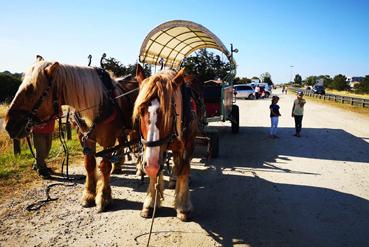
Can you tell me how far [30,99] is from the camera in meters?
3.54

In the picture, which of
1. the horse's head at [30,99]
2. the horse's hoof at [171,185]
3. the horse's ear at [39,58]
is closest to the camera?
the horse's head at [30,99]

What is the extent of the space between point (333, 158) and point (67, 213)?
6424mm

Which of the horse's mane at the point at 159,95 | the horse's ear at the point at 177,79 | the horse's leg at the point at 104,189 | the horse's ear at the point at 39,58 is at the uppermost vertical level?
the horse's ear at the point at 39,58

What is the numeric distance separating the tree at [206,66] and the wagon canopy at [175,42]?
1.21ft

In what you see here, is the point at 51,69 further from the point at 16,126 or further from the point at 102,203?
the point at 102,203

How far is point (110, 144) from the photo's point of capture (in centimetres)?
459

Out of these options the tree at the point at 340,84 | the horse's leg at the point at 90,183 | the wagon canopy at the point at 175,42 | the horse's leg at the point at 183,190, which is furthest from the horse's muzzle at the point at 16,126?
the tree at the point at 340,84

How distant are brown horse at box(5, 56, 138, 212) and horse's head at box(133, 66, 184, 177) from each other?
121cm

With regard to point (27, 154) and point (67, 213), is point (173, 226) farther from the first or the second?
point (27, 154)

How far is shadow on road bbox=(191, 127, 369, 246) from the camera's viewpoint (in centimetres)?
374

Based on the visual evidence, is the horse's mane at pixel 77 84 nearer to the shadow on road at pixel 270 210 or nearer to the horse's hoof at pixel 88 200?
the horse's hoof at pixel 88 200

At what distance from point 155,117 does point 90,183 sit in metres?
2.23

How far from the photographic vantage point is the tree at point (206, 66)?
10359 millimetres

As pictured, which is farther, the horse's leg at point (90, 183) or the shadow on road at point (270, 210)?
the horse's leg at point (90, 183)
